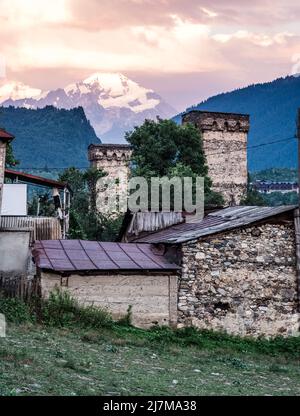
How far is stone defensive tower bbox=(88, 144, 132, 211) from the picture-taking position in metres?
44.9

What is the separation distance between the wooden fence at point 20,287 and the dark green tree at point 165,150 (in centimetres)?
1801

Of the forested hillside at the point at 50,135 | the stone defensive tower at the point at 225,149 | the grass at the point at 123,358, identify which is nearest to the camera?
the grass at the point at 123,358

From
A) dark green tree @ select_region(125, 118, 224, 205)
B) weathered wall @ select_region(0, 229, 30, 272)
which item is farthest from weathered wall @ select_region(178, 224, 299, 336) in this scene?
dark green tree @ select_region(125, 118, 224, 205)

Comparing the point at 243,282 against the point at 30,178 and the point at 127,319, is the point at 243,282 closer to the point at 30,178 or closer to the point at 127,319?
the point at 127,319

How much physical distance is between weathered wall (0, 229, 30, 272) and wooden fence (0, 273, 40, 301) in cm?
353

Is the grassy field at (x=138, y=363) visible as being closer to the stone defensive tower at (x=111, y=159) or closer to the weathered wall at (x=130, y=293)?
the weathered wall at (x=130, y=293)

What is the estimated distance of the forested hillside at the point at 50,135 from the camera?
90688 mm

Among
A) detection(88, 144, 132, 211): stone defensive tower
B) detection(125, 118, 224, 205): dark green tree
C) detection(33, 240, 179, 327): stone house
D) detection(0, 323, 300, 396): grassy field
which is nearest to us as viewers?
detection(0, 323, 300, 396): grassy field

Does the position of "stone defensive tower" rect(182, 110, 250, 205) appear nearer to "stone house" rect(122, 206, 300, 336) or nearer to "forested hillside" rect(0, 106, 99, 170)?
Answer: "stone house" rect(122, 206, 300, 336)

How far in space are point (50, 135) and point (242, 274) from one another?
83875 millimetres

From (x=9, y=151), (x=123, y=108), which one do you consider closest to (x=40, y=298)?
(x=9, y=151)

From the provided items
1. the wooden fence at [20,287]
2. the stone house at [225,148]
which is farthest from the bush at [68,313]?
the stone house at [225,148]

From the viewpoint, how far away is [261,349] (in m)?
14.3
